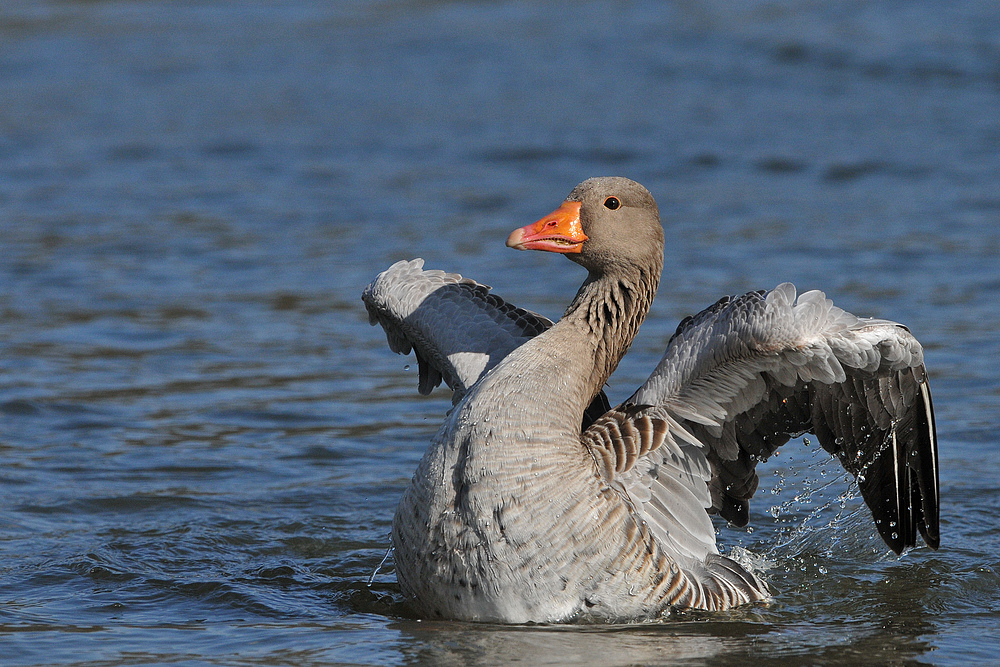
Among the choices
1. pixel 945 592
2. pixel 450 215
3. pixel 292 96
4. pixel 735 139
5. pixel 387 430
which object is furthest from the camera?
pixel 292 96

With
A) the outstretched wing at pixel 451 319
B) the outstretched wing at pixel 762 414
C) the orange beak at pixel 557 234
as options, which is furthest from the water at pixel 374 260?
the orange beak at pixel 557 234

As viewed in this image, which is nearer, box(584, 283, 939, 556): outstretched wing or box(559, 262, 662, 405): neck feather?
box(584, 283, 939, 556): outstretched wing

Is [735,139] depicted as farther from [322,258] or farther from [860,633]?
[860,633]

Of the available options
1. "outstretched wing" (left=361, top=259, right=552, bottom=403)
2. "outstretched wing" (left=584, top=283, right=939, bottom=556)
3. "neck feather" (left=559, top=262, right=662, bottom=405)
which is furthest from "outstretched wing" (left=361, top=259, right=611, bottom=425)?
"outstretched wing" (left=584, top=283, right=939, bottom=556)

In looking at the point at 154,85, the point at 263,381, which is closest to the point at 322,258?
the point at 263,381

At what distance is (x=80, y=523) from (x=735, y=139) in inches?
513

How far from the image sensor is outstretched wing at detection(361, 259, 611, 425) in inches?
289

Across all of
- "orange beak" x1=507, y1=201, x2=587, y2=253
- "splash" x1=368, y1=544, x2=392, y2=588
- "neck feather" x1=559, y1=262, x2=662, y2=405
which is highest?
"orange beak" x1=507, y1=201, x2=587, y2=253

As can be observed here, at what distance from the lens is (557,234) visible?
6.44 m

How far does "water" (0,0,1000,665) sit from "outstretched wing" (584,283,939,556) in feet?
1.80

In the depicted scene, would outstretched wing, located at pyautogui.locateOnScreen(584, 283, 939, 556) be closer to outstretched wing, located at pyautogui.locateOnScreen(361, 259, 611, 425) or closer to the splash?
outstretched wing, located at pyautogui.locateOnScreen(361, 259, 611, 425)

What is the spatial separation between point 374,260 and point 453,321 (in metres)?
6.64

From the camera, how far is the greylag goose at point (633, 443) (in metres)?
5.86

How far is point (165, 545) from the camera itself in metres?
7.59
